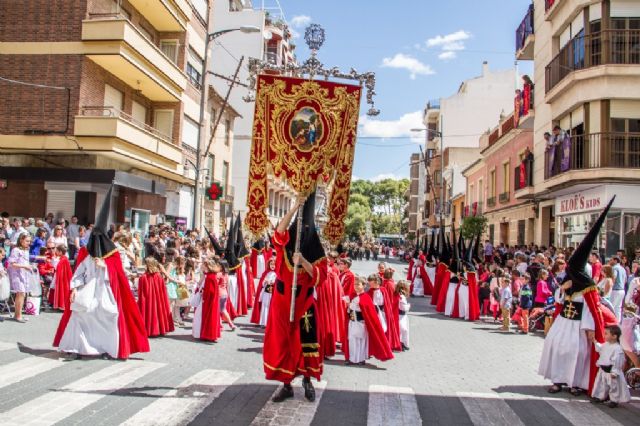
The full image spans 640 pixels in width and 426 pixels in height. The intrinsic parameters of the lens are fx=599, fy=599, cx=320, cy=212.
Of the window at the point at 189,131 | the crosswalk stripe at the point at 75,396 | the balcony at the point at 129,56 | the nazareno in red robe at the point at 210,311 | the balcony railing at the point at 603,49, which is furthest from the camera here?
the window at the point at 189,131

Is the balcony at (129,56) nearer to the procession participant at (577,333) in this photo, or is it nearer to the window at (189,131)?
the window at (189,131)

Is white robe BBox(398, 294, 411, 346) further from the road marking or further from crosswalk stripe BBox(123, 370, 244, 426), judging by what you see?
crosswalk stripe BBox(123, 370, 244, 426)

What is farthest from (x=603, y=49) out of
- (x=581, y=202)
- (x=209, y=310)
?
(x=209, y=310)

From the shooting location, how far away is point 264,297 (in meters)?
12.6

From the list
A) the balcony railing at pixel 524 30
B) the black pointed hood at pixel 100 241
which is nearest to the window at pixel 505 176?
the balcony railing at pixel 524 30

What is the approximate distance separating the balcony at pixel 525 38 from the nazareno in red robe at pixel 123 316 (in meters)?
22.4

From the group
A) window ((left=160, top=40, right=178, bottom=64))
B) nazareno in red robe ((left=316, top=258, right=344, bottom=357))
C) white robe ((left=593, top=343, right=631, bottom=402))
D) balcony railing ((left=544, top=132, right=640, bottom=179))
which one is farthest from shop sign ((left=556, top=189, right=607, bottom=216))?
window ((left=160, top=40, right=178, bottom=64))

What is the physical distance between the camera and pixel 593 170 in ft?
61.4

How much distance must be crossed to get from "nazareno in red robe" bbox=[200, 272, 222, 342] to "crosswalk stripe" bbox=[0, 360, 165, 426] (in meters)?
2.28

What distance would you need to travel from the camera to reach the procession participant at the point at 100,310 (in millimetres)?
8672

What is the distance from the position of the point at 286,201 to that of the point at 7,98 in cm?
3639

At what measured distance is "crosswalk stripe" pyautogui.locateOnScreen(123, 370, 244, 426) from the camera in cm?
605

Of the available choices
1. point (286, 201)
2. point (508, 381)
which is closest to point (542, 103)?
point (508, 381)

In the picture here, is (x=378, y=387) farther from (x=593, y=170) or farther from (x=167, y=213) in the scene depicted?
(x=167, y=213)
